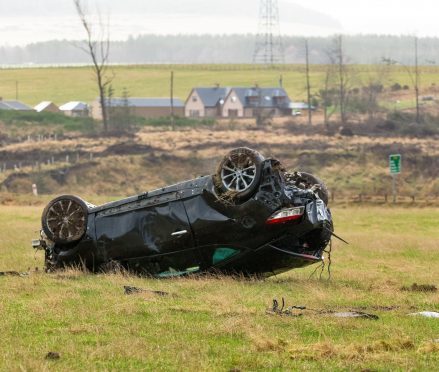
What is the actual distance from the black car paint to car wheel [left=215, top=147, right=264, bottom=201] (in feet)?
0.45

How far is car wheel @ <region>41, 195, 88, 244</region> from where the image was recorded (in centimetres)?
1806

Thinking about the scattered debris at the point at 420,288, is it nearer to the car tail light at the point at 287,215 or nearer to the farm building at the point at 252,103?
the car tail light at the point at 287,215

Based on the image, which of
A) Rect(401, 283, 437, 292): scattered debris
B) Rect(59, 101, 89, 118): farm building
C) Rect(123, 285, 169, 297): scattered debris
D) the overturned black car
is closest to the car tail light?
the overturned black car

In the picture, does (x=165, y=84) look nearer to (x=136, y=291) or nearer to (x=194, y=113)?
(x=194, y=113)

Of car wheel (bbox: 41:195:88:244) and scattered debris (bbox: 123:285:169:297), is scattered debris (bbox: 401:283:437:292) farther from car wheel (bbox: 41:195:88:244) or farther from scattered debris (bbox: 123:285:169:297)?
car wheel (bbox: 41:195:88:244)

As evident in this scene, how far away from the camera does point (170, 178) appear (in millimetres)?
81812

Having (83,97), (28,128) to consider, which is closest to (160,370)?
(28,128)

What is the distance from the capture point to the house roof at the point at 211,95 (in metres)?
152

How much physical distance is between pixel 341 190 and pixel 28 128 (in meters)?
52.9

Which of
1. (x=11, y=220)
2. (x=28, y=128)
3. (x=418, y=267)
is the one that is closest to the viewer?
(x=418, y=267)

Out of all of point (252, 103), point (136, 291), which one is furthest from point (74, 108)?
point (136, 291)

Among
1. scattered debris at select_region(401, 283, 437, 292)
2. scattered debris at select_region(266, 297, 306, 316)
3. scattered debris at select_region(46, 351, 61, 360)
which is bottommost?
scattered debris at select_region(401, 283, 437, 292)

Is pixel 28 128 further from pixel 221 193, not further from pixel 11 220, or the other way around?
pixel 221 193

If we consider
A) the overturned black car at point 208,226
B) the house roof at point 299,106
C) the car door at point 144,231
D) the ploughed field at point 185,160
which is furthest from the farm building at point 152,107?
the car door at point 144,231
